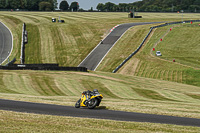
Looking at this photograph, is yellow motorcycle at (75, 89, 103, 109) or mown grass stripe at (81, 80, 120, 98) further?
mown grass stripe at (81, 80, 120, 98)

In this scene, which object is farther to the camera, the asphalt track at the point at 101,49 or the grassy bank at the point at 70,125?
the asphalt track at the point at 101,49

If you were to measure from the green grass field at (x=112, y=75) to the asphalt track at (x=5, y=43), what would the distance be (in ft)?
6.18

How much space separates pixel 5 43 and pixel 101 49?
29.1 meters

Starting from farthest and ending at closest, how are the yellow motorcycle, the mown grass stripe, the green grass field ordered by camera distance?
the mown grass stripe, the green grass field, the yellow motorcycle

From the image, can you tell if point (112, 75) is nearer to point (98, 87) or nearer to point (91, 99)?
point (98, 87)

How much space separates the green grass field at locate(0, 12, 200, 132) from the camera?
841 inches

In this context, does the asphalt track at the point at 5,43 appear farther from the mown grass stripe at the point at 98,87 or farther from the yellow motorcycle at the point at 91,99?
the yellow motorcycle at the point at 91,99

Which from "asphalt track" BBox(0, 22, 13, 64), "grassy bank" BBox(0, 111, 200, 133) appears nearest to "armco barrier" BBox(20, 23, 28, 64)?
"asphalt track" BBox(0, 22, 13, 64)

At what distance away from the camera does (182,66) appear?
64.6 m

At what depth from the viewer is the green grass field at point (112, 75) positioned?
2136 centimetres

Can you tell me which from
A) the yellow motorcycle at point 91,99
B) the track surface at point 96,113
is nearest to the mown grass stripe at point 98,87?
the yellow motorcycle at point 91,99

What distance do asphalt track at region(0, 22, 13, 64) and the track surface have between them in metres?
55.1

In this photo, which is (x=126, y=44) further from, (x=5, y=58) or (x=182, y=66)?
(x=5, y=58)

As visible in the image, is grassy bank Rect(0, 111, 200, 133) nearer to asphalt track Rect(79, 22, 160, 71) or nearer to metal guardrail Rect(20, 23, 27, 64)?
asphalt track Rect(79, 22, 160, 71)
